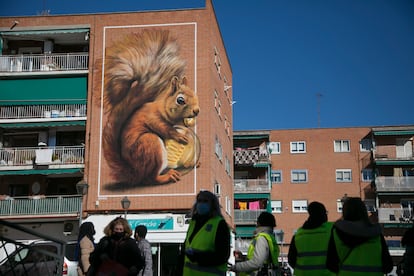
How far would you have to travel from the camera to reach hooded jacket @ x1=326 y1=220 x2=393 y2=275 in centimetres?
640

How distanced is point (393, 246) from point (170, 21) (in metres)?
30.6

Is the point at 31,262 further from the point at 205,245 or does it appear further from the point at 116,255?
the point at 205,245

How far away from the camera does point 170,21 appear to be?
130 feet

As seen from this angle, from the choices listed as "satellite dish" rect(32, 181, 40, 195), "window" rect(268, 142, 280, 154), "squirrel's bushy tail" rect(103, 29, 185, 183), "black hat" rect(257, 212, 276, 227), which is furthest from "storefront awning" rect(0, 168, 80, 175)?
"black hat" rect(257, 212, 276, 227)

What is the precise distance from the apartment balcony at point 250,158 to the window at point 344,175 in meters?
7.27

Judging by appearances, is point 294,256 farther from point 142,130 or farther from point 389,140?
point 389,140

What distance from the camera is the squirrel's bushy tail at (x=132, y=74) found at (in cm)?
3847

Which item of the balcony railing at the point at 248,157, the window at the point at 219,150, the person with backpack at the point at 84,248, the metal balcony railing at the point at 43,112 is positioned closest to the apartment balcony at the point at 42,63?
the metal balcony railing at the point at 43,112

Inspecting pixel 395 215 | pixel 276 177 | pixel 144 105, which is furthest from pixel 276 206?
pixel 144 105

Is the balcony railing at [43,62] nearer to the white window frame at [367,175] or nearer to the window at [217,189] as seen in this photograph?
the window at [217,189]

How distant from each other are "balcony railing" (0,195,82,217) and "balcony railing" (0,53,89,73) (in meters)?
8.17

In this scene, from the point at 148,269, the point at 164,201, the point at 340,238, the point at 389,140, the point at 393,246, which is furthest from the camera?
the point at 389,140

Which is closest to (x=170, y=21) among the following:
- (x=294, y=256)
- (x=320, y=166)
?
(x=320, y=166)

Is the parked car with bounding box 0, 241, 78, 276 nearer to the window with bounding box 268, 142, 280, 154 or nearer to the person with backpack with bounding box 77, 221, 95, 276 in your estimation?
the person with backpack with bounding box 77, 221, 95, 276
